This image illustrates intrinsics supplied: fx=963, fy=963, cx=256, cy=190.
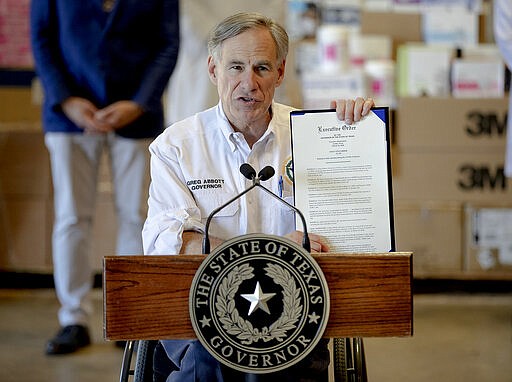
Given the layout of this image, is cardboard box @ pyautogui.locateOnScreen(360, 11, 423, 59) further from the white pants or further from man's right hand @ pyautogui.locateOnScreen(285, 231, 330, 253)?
man's right hand @ pyautogui.locateOnScreen(285, 231, 330, 253)

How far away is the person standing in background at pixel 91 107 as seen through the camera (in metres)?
3.22

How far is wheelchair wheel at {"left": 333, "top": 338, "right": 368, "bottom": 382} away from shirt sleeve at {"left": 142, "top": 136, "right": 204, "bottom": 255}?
0.36 m

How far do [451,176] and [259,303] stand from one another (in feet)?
9.62

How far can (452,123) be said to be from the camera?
14.1ft

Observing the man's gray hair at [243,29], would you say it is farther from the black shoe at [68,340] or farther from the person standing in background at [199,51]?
the person standing in background at [199,51]

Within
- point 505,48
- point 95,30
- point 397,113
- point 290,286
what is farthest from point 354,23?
point 290,286

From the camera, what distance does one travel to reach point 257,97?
194cm

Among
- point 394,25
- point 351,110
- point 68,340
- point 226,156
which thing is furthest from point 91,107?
point 394,25

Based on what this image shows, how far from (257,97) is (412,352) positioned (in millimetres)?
1736

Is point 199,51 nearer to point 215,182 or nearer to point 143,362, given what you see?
point 215,182

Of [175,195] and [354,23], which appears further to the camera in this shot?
[354,23]

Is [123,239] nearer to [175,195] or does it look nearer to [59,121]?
[59,121]

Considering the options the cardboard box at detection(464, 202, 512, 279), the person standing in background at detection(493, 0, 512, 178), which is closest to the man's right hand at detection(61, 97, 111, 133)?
the person standing in background at detection(493, 0, 512, 178)

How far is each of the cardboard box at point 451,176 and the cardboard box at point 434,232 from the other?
1.8 inches
